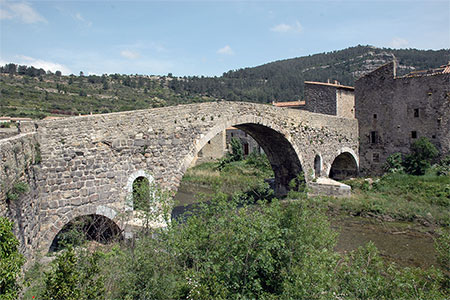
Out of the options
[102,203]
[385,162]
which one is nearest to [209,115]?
[102,203]

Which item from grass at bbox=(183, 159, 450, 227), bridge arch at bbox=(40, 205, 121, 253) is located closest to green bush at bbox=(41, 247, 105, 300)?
bridge arch at bbox=(40, 205, 121, 253)

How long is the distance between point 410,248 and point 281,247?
27.8 feet

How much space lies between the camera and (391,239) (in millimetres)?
13773

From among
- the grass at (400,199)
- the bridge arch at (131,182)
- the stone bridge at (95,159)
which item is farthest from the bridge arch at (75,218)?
the grass at (400,199)

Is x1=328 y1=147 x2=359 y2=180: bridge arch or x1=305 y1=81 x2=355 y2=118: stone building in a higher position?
x1=305 y1=81 x2=355 y2=118: stone building

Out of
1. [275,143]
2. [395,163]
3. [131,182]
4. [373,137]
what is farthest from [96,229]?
[373,137]

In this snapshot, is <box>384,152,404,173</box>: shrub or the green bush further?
<box>384,152,404,173</box>: shrub

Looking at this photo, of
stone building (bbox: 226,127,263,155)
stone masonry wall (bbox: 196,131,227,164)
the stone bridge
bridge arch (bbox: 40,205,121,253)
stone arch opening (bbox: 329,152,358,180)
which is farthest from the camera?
stone building (bbox: 226,127,263,155)

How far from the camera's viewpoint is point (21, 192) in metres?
6.36

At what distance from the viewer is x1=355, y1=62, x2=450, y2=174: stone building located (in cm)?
2011

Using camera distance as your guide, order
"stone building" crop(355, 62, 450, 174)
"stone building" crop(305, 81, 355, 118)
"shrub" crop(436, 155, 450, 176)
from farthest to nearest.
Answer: "stone building" crop(305, 81, 355, 118) → "stone building" crop(355, 62, 450, 174) → "shrub" crop(436, 155, 450, 176)

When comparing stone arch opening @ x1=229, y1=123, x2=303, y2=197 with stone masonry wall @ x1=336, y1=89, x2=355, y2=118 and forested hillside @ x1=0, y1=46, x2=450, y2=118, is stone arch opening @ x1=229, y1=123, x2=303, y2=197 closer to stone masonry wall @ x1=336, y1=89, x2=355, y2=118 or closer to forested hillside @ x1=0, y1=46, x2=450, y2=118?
stone masonry wall @ x1=336, y1=89, x2=355, y2=118

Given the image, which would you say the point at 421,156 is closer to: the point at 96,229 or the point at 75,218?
the point at 96,229

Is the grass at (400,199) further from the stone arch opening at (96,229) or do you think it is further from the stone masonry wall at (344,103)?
the stone arch opening at (96,229)
